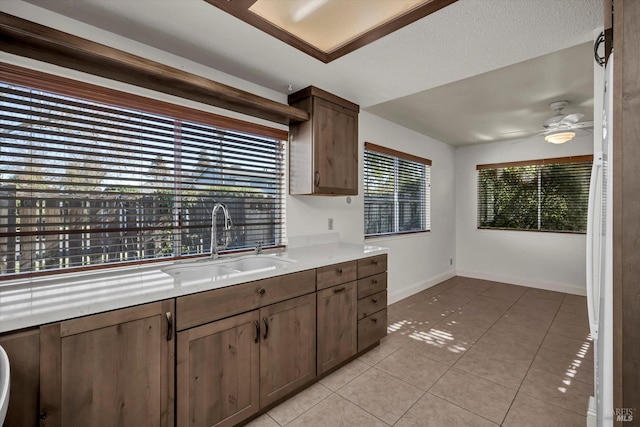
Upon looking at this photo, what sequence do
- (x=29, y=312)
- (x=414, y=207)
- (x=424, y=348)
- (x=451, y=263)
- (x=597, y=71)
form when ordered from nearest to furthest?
(x=29, y=312) → (x=597, y=71) → (x=424, y=348) → (x=414, y=207) → (x=451, y=263)

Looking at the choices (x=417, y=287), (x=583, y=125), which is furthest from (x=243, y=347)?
(x=583, y=125)

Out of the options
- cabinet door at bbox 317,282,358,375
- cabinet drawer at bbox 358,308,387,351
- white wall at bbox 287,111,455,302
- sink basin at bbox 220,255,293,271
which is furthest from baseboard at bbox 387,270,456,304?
sink basin at bbox 220,255,293,271

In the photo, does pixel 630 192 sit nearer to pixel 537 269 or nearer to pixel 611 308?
pixel 611 308

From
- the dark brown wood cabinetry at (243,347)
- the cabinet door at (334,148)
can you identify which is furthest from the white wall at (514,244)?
the dark brown wood cabinetry at (243,347)

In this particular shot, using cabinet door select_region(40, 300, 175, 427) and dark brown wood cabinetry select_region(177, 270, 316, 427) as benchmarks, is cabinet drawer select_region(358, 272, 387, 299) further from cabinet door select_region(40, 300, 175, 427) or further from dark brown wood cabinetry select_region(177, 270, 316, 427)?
cabinet door select_region(40, 300, 175, 427)

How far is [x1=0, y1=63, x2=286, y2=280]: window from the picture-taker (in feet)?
5.00

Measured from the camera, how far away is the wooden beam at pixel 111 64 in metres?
1.36

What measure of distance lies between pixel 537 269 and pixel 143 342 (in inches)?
218

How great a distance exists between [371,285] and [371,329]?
0.40 m

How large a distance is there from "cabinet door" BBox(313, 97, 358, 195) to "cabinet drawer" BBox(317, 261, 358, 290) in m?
0.66

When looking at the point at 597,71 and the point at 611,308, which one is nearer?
the point at 611,308

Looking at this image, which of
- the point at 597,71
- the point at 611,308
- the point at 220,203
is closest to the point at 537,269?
the point at 597,71

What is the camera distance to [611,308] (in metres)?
0.99

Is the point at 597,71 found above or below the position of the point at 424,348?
above
